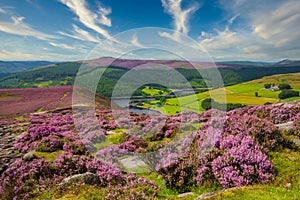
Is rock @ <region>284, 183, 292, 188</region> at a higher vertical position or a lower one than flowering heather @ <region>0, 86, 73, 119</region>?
higher

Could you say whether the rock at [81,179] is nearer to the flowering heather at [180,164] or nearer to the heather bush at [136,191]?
the flowering heather at [180,164]

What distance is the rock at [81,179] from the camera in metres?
7.17

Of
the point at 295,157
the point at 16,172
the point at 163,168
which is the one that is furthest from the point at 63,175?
the point at 295,157

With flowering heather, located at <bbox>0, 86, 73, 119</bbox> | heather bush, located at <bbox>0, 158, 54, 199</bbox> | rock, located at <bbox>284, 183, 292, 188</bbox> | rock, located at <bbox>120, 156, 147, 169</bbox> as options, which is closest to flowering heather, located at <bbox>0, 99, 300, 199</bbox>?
heather bush, located at <bbox>0, 158, 54, 199</bbox>

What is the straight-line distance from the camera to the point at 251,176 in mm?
6840

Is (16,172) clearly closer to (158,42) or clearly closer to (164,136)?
(164,136)

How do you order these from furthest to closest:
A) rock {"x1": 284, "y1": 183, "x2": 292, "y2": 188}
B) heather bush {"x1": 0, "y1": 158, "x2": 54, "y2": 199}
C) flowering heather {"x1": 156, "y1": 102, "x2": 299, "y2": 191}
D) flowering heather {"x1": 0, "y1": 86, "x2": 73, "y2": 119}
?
flowering heather {"x1": 0, "y1": 86, "x2": 73, "y2": 119} → heather bush {"x1": 0, "y1": 158, "x2": 54, "y2": 199} → flowering heather {"x1": 156, "y1": 102, "x2": 299, "y2": 191} → rock {"x1": 284, "y1": 183, "x2": 292, "y2": 188}

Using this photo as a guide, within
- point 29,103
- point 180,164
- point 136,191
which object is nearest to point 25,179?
point 136,191

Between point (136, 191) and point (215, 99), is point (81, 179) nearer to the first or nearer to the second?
point (136, 191)

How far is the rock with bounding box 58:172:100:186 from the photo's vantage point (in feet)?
23.5

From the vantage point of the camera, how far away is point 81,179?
289 inches

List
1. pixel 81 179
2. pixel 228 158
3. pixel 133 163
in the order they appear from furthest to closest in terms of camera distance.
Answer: pixel 133 163, pixel 228 158, pixel 81 179

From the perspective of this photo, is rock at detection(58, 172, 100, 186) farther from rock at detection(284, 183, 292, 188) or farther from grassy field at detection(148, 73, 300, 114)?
grassy field at detection(148, 73, 300, 114)

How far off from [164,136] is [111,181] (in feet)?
23.5
